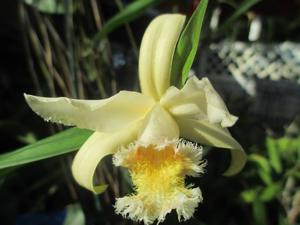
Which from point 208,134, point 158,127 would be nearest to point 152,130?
point 158,127

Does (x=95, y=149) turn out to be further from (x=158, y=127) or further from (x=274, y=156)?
(x=274, y=156)

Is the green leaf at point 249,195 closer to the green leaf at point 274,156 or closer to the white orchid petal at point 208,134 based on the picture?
the green leaf at point 274,156

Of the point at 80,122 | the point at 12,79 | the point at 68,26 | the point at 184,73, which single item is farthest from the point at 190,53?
the point at 12,79

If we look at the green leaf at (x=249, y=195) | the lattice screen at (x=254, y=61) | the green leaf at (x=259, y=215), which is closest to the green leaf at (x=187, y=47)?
the green leaf at (x=259, y=215)

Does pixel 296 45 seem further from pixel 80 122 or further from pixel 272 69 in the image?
pixel 80 122

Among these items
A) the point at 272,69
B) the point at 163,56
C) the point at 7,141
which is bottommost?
the point at 272,69

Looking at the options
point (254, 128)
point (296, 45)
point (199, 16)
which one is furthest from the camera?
point (296, 45)

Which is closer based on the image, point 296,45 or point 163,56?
point 163,56
